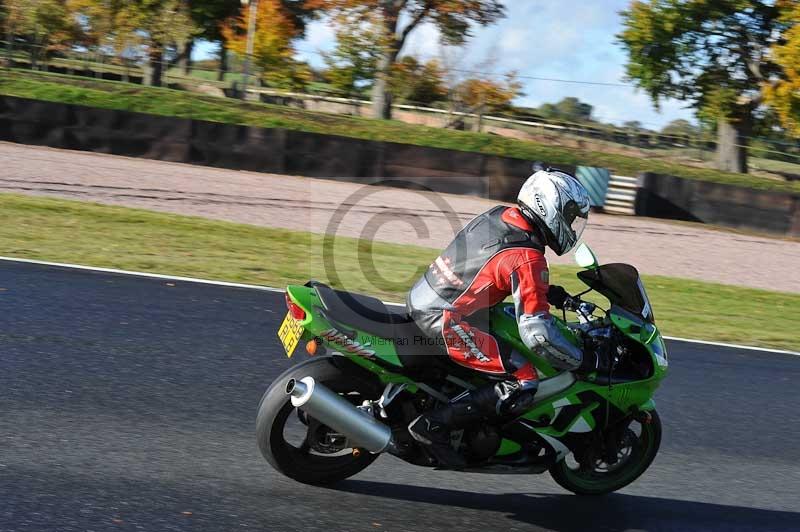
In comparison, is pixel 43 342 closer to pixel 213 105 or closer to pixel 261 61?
pixel 213 105

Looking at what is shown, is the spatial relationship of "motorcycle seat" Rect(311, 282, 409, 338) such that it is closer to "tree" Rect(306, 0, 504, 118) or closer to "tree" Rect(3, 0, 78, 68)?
"tree" Rect(306, 0, 504, 118)

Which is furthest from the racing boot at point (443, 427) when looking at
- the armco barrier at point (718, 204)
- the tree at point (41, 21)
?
the tree at point (41, 21)

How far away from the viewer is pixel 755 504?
5.31 metres

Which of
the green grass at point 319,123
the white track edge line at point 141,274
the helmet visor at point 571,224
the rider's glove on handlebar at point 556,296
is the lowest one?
the white track edge line at point 141,274

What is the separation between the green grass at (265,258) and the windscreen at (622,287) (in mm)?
4378

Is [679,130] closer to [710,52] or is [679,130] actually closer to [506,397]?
[710,52]

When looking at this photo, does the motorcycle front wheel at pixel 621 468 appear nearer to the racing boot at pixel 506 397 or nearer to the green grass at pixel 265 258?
the racing boot at pixel 506 397

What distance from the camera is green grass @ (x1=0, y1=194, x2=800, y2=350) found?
33.7ft

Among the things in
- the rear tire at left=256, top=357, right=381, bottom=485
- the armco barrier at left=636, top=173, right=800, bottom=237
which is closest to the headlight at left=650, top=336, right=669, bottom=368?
the rear tire at left=256, top=357, right=381, bottom=485

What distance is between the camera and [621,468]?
17.2 ft

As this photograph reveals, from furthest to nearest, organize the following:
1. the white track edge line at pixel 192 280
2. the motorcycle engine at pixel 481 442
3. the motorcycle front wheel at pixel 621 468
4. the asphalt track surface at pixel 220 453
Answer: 1. the white track edge line at pixel 192 280
2. the motorcycle front wheel at pixel 621 468
3. the motorcycle engine at pixel 481 442
4. the asphalt track surface at pixel 220 453

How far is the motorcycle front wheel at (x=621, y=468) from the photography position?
5207 mm

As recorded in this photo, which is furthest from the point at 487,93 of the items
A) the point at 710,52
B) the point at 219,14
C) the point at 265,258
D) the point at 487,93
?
the point at 265,258

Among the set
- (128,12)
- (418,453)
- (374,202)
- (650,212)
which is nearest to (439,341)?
(418,453)
